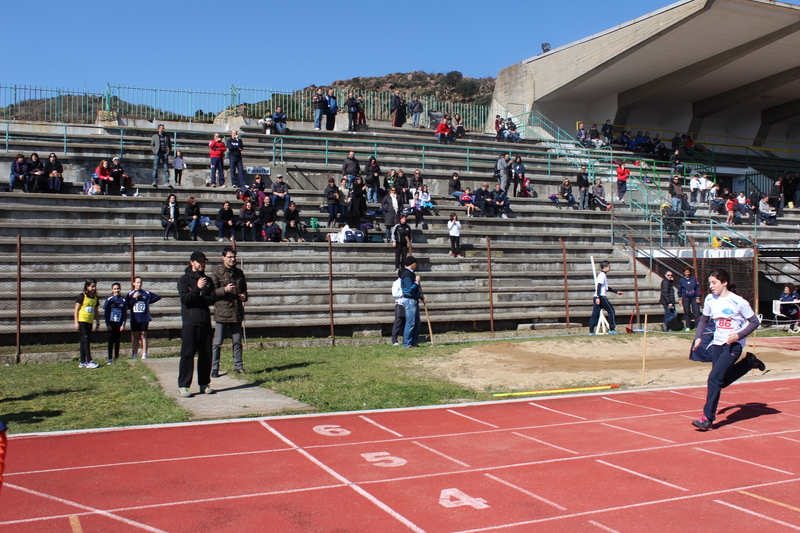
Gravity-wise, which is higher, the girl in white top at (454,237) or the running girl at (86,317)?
the girl in white top at (454,237)

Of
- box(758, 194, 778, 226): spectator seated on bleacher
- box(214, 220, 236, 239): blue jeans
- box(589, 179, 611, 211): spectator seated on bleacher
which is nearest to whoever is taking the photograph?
box(214, 220, 236, 239): blue jeans

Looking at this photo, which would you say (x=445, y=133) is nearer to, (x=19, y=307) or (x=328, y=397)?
(x=19, y=307)

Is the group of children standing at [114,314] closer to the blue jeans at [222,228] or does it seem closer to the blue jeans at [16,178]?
the blue jeans at [222,228]

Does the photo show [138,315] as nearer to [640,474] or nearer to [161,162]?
[161,162]

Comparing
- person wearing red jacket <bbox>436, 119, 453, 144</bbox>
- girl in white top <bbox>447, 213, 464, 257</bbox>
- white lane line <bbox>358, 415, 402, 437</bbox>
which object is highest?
person wearing red jacket <bbox>436, 119, 453, 144</bbox>

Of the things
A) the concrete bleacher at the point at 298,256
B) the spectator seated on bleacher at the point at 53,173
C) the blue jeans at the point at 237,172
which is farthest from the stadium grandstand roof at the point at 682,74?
the spectator seated on bleacher at the point at 53,173

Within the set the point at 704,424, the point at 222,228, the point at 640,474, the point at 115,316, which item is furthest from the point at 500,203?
the point at 640,474

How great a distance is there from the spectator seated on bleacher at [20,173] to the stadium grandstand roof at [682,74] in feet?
81.6

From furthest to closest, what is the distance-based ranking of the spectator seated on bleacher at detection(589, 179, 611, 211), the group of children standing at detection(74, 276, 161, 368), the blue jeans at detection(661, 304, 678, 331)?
1. the spectator seated on bleacher at detection(589, 179, 611, 211)
2. the blue jeans at detection(661, 304, 678, 331)
3. the group of children standing at detection(74, 276, 161, 368)

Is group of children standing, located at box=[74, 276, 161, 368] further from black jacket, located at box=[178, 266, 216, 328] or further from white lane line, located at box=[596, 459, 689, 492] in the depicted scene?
white lane line, located at box=[596, 459, 689, 492]

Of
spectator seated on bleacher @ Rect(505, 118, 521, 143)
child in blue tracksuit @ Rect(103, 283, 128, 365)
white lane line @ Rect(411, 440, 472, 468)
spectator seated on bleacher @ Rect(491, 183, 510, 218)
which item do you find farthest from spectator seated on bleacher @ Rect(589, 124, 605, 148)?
white lane line @ Rect(411, 440, 472, 468)

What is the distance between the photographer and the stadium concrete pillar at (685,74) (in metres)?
30.4

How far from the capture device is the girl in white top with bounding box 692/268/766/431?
7.87m

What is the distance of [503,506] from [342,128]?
26603 millimetres
